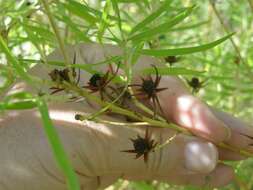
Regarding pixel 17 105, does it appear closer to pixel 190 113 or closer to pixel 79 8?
pixel 79 8

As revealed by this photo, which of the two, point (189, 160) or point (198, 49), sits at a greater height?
point (198, 49)

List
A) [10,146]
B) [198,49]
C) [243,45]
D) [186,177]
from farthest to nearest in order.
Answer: [243,45] < [186,177] < [10,146] < [198,49]

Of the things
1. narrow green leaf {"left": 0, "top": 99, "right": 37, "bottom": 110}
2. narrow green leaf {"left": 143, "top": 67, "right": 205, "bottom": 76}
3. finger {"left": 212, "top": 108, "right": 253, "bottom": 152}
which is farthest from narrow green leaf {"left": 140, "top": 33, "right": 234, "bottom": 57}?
finger {"left": 212, "top": 108, "right": 253, "bottom": 152}

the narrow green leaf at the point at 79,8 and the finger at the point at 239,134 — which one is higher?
the narrow green leaf at the point at 79,8

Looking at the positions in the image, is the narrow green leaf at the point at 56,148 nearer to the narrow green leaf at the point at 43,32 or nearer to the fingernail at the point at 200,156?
the narrow green leaf at the point at 43,32

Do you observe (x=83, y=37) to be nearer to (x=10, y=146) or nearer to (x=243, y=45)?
(x=10, y=146)

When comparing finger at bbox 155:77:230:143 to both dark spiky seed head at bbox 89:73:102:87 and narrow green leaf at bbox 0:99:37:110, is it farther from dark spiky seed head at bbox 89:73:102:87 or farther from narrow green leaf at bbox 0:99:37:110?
narrow green leaf at bbox 0:99:37:110

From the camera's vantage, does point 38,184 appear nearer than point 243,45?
Yes

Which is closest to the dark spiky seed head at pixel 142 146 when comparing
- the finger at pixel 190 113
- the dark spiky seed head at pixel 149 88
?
the dark spiky seed head at pixel 149 88

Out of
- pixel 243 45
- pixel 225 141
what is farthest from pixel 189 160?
pixel 243 45
